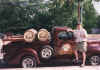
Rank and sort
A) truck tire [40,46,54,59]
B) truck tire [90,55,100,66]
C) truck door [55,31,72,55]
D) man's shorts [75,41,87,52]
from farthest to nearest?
truck tire [90,55,100,66] < truck door [55,31,72,55] < truck tire [40,46,54,59] < man's shorts [75,41,87,52]

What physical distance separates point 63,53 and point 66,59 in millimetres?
275

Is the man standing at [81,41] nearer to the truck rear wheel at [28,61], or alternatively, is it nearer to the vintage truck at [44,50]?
the vintage truck at [44,50]

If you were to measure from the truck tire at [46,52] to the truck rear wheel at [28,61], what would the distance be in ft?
1.16

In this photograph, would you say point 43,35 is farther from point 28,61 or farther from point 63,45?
point 28,61

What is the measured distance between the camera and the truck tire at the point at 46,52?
10.00 m

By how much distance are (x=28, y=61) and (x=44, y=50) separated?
0.72m

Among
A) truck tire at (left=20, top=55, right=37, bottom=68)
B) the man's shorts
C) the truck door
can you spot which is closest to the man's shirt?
the man's shorts

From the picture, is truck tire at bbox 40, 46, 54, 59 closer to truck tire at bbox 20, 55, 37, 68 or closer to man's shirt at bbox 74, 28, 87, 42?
truck tire at bbox 20, 55, 37, 68

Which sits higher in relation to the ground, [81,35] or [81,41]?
[81,35]

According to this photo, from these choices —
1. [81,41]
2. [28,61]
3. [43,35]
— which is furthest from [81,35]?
[28,61]

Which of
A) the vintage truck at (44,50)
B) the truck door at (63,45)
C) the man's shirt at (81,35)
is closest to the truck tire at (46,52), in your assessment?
the vintage truck at (44,50)

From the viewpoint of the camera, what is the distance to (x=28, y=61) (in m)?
10.0

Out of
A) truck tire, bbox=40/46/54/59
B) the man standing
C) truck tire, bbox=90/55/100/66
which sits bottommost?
truck tire, bbox=90/55/100/66

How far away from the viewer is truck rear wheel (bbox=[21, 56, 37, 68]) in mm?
10008
